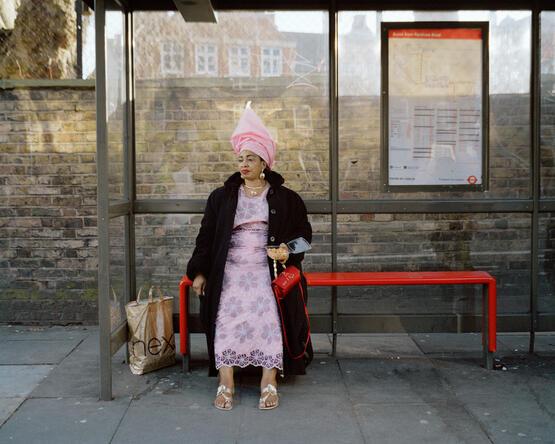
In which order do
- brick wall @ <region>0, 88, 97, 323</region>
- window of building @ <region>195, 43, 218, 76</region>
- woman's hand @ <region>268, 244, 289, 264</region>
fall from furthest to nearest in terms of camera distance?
brick wall @ <region>0, 88, 97, 323</region> → window of building @ <region>195, 43, 218, 76</region> → woman's hand @ <region>268, 244, 289, 264</region>

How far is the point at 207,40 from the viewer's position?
5266mm

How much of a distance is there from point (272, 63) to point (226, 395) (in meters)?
2.57

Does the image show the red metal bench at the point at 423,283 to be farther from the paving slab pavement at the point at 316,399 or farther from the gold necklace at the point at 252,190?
the gold necklace at the point at 252,190

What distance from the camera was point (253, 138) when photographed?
13.8 ft

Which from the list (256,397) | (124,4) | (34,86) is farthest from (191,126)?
(256,397)

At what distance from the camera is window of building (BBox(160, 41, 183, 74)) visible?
521 centimetres

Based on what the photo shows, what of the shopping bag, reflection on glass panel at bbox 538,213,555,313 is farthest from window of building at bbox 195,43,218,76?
reflection on glass panel at bbox 538,213,555,313

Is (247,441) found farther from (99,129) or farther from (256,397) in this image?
(99,129)

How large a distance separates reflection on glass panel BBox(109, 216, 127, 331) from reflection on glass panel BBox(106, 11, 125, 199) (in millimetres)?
223

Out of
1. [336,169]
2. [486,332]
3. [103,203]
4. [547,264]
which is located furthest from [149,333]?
[547,264]

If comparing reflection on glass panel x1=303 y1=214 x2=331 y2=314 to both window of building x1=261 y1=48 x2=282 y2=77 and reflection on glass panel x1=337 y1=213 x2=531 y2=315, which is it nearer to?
reflection on glass panel x1=337 y1=213 x2=531 y2=315

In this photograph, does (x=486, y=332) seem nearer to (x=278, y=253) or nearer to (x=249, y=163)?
(x=278, y=253)

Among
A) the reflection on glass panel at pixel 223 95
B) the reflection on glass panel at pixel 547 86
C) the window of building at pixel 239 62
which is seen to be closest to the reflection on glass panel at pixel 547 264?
the reflection on glass panel at pixel 547 86

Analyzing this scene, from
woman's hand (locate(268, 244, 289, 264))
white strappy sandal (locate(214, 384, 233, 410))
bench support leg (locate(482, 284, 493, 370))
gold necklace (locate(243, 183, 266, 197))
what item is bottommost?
white strappy sandal (locate(214, 384, 233, 410))
